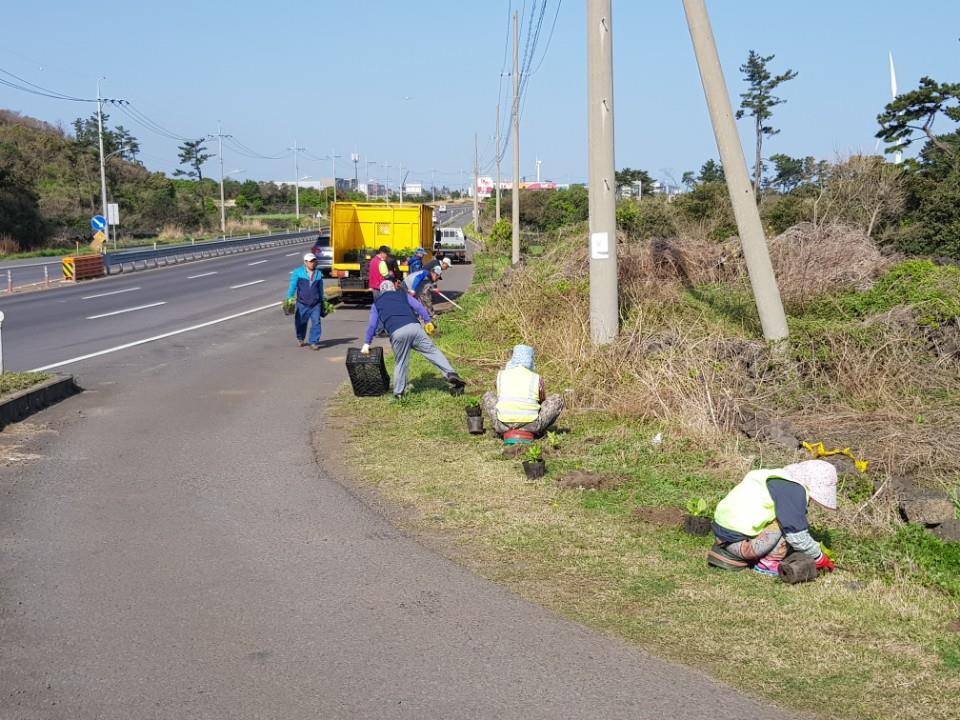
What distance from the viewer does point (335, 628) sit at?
5391mm

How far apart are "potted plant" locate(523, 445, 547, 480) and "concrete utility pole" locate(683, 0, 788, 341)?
15.4 feet

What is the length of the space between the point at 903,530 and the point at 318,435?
20.1 feet

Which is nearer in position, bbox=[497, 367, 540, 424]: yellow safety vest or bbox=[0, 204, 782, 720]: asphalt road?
bbox=[0, 204, 782, 720]: asphalt road

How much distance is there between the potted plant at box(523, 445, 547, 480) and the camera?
8.53 metres

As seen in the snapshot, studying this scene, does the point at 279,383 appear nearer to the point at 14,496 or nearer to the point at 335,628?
the point at 14,496

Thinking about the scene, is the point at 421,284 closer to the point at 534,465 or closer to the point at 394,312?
the point at 394,312

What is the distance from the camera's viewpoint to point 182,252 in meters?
54.1

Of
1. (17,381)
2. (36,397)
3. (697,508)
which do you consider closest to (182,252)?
(17,381)

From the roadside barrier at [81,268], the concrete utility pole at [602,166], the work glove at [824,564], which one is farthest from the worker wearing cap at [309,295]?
the roadside barrier at [81,268]

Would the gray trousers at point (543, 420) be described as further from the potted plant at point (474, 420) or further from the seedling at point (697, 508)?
the seedling at point (697, 508)

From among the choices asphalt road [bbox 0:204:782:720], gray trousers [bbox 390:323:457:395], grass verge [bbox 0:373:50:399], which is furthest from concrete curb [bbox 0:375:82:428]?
gray trousers [bbox 390:323:457:395]

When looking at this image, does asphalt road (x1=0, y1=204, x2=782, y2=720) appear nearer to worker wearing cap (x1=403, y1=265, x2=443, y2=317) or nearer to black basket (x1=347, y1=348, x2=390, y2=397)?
black basket (x1=347, y1=348, x2=390, y2=397)

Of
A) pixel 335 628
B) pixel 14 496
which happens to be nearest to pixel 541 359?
pixel 14 496

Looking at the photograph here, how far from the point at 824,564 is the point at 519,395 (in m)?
3.98
